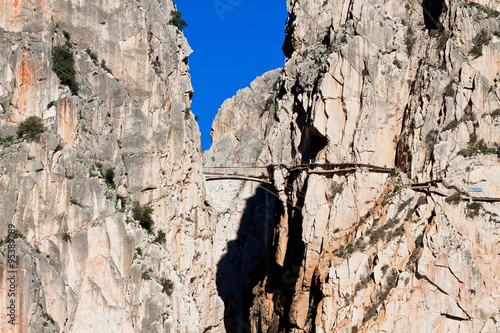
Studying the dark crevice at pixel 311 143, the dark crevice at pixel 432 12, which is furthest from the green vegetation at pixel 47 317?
the dark crevice at pixel 432 12

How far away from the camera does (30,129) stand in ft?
249

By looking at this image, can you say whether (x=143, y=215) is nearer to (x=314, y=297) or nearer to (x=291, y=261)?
(x=314, y=297)

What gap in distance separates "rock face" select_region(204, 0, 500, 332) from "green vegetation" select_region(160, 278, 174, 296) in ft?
50.1

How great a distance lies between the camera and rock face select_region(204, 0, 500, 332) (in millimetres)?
85688

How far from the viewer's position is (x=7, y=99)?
7762 centimetres

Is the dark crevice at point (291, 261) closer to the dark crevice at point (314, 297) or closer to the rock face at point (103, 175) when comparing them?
the dark crevice at point (314, 297)

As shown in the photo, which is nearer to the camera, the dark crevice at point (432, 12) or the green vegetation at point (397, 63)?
the green vegetation at point (397, 63)

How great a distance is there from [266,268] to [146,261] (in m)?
33.7

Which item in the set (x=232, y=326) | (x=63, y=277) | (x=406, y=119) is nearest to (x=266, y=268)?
(x=232, y=326)

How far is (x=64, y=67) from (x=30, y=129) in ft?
26.0

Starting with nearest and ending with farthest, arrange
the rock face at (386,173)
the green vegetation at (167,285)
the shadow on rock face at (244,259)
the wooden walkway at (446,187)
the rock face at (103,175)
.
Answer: the rock face at (103,175) < the green vegetation at (167,285) < the rock face at (386,173) < the wooden walkway at (446,187) < the shadow on rock face at (244,259)

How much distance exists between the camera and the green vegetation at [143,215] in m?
85.2

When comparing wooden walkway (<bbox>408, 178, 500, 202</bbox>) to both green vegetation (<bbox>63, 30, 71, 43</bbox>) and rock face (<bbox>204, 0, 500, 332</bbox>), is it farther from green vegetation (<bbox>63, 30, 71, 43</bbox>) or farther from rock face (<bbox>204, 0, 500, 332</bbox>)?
green vegetation (<bbox>63, 30, 71, 43</bbox>)

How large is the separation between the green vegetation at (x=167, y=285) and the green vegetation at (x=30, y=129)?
17657mm
